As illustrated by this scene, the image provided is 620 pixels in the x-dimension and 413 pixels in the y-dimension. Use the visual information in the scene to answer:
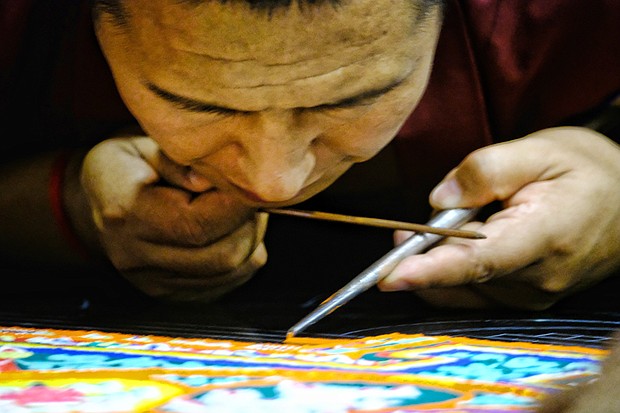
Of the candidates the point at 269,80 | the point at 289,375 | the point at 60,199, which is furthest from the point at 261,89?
the point at 60,199

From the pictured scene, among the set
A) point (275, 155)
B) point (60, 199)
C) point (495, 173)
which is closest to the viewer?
point (275, 155)

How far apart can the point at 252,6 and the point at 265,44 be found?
23 millimetres

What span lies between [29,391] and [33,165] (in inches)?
14.6

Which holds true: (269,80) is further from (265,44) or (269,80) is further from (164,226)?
(164,226)

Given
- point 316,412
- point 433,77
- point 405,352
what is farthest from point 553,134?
point 316,412

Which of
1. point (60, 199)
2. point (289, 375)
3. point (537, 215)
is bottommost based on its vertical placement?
point (289, 375)

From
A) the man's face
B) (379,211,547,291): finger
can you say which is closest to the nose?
the man's face

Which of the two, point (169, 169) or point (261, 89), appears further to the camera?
point (169, 169)

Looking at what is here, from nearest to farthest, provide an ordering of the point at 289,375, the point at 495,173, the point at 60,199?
the point at 289,375, the point at 495,173, the point at 60,199

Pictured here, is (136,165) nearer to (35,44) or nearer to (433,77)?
(35,44)

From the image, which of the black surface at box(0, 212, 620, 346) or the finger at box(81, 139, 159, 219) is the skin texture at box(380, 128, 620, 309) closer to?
the black surface at box(0, 212, 620, 346)

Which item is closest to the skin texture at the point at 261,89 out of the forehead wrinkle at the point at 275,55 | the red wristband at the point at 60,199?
the forehead wrinkle at the point at 275,55

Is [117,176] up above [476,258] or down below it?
above

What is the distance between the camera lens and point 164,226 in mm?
639
